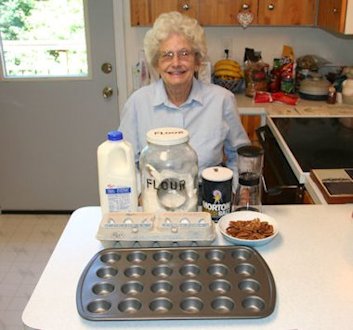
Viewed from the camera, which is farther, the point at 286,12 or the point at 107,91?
the point at 107,91

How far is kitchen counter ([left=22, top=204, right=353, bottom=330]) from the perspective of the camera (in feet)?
2.98

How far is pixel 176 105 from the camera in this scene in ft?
6.15

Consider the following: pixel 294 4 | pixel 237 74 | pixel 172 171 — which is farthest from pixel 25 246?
pixel 294 4

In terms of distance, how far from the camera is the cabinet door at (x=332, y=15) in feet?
7.57

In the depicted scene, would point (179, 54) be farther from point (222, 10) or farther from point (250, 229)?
point (222, 10)

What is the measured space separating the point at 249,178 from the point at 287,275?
289mm

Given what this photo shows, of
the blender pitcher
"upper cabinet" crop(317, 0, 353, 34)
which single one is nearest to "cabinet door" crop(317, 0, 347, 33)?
"upper cabinet" crop(317, 0, 353, 34)

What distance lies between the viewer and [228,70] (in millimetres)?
2865

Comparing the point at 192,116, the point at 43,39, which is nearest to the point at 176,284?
the point at 192,116

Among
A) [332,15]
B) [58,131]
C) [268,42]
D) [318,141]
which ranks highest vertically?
[332,15]

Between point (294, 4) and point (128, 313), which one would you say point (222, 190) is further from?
point (294, 4)

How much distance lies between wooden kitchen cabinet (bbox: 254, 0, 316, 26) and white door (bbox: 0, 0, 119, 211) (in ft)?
2.96

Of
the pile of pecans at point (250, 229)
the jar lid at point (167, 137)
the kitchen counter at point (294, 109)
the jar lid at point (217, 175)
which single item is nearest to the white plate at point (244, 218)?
the pile of pecans at point (250, 229)

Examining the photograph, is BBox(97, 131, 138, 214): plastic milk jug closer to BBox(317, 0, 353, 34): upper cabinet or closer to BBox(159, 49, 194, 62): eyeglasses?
BBox(159, 49, 194, 62): eyeglasses
